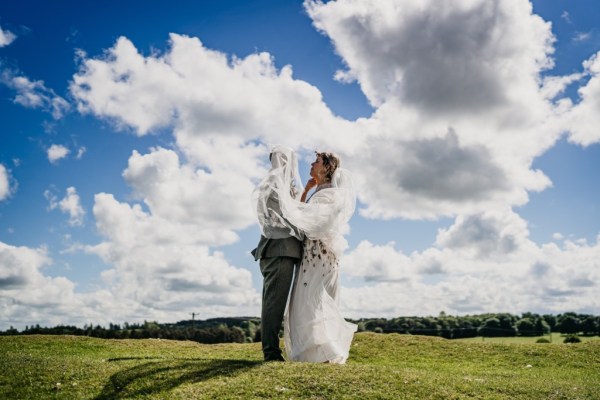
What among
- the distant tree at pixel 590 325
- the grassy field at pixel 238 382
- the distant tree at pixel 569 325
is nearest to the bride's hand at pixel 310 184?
the grassy field at pixel 238 382

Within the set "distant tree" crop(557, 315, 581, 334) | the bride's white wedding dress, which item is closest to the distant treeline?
"distant tree" crop(557, 315, 581, 334)

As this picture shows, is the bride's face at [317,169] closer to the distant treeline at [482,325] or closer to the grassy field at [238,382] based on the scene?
the grassy field at [238,382]

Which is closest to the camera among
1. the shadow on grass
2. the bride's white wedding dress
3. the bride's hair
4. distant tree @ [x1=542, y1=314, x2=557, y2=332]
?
the shadow on grass

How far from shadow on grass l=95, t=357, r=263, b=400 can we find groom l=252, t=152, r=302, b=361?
65 centimetres

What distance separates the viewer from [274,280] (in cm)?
935

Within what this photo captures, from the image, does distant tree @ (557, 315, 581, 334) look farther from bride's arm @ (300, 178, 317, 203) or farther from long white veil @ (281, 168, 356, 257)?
bride's arm @ (300, 178, 317, 203)

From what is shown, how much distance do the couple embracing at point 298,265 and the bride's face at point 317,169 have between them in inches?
12.0

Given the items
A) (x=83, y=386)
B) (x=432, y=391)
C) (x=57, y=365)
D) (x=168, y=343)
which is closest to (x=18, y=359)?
(x=57, y=365)

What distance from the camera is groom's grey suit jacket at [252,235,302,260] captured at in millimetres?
9375

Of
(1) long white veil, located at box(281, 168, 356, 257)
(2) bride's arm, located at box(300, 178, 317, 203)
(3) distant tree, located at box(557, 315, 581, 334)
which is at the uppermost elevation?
(2) bride's arm, located at box(300, 178, 317, 203)

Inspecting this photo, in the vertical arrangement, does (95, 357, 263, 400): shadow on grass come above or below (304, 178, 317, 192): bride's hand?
below

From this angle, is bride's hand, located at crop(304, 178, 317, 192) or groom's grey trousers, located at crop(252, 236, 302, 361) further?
bride's hand, located at crop(304, 178, 317, 192)

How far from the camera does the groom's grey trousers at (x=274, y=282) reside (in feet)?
30.8

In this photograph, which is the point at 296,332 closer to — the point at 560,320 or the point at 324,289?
the point at 324,289
